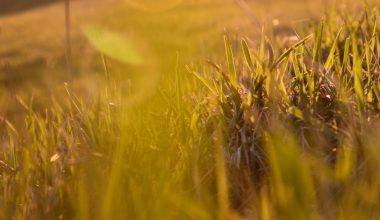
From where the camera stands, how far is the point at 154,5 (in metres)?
14.9

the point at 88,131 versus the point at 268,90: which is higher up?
the point at 268,90

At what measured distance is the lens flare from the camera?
14.1 m

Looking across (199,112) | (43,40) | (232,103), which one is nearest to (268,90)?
(232,103)

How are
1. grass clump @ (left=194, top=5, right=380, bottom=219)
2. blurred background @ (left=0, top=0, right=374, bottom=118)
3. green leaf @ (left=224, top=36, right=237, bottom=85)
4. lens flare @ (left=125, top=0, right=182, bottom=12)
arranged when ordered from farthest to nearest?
lens flare @ (left=125, top=0, right=182, bottom=12) < blurred background @ (left=0, top=0, right=374, bottom=118) < green leaf @ (left=224, top=36, right=237, bottom=85) < grass clump @ (left=194, top=5, right=380, bottom=219)

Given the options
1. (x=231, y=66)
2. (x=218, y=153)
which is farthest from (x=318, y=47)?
(x=218, y=153)

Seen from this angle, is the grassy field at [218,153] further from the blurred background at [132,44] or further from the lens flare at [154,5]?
the lens flare at [154,5]

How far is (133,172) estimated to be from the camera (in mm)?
1417

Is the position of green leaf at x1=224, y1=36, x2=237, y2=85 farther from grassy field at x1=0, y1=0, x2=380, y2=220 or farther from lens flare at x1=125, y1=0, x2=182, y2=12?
lens flare at x1=125, y1=0, x2=182, y2=12

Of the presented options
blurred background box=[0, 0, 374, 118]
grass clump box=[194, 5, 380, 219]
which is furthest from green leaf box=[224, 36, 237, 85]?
blurred background box=[0, 0, 374, 118]

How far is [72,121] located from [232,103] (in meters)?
0.56

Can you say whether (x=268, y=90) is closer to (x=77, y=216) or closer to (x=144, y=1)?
(x=77, y=216)

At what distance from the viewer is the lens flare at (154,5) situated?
14102mm

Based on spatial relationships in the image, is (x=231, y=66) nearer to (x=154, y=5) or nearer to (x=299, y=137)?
(x=299, y=137)

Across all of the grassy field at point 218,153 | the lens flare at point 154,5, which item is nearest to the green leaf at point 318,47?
the grassy field at point 218,153
